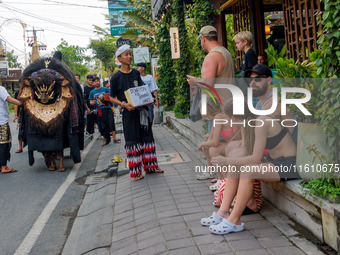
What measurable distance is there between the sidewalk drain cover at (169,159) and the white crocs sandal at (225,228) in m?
3.66

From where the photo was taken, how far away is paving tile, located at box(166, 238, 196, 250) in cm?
359

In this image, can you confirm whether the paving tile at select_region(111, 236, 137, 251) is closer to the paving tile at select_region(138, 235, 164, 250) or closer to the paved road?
the paving tile at select_region(138, 235, 164, 250)

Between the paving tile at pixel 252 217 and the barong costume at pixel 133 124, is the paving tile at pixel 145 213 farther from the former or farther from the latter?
the barong costume at pixel 133 124

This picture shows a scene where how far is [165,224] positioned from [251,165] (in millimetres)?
1127

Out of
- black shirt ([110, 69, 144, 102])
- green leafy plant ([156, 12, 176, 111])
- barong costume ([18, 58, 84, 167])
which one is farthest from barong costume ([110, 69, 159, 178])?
green leafy plant ([156, 12, 176, 111])

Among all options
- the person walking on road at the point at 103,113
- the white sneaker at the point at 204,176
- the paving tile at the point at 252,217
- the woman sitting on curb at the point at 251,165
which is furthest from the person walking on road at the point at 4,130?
the paving tile at the point at 252,217

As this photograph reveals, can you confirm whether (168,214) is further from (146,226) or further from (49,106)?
(49,106)

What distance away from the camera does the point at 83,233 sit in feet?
15.3

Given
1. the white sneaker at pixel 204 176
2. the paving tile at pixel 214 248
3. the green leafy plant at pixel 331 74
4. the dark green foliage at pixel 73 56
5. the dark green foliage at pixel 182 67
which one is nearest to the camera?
the green leafy plant at pixel 331 74

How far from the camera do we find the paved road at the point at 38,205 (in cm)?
457

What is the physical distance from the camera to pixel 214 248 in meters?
3.47

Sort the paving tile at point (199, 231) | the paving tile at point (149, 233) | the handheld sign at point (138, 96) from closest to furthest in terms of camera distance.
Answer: the paving tile at point (199, 231) < the paving tile at point (149, 233) < the handheld sign at point (138, 96)

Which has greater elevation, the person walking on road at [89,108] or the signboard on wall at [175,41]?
the signboard on wall at [175,41]

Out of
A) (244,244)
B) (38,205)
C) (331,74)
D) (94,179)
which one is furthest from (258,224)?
(94,179)
